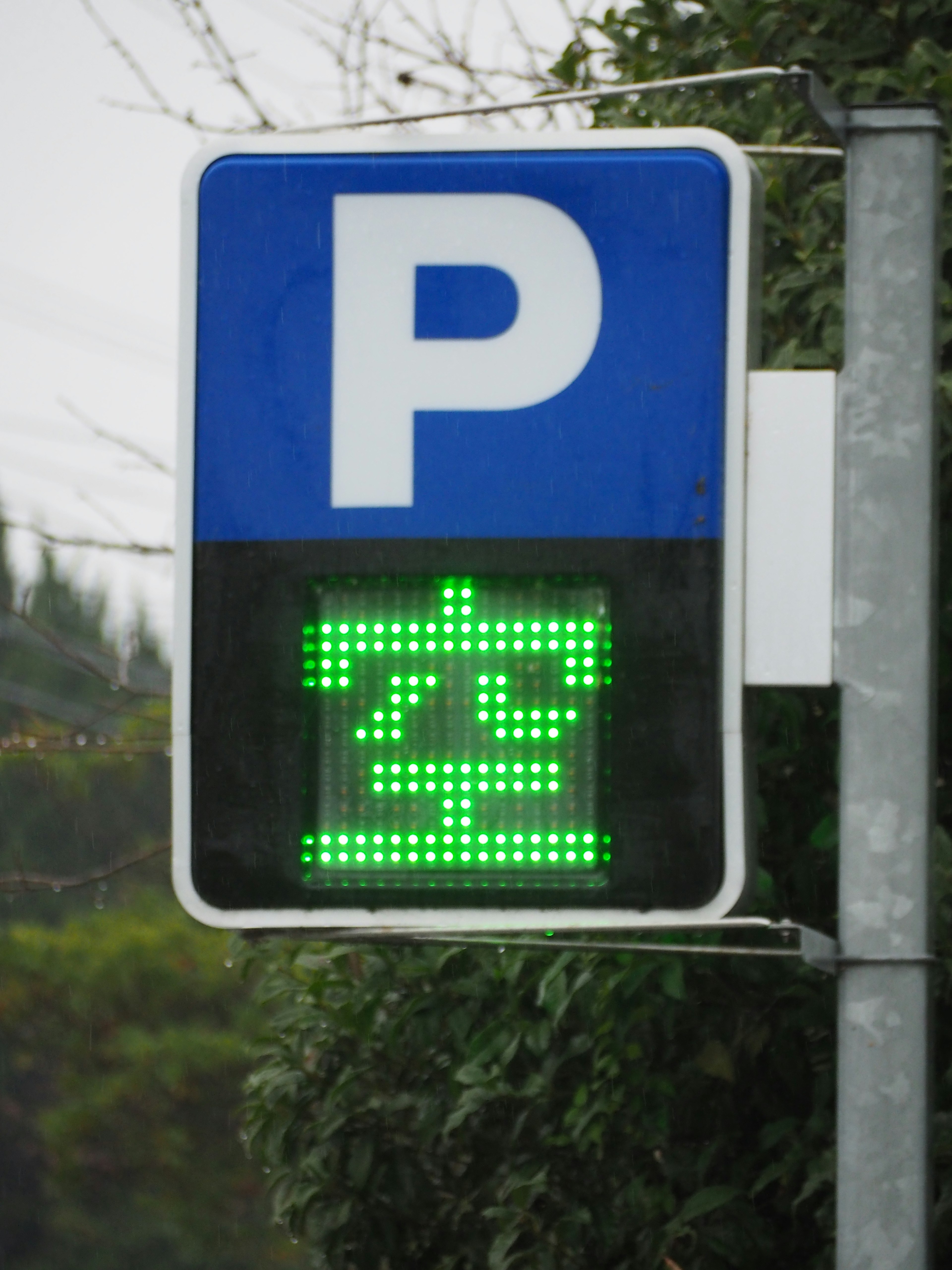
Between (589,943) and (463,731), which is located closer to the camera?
(463,731)

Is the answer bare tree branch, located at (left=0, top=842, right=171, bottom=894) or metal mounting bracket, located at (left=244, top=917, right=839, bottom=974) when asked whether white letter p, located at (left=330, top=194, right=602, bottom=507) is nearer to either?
metal mounting bracket, located at (left=244, top=917, right=839, bottom=974)

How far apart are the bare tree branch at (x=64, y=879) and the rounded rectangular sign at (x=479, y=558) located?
232cm

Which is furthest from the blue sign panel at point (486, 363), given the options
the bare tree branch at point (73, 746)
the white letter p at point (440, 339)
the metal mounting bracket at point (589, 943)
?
the bare tree branch at point (73, 746)

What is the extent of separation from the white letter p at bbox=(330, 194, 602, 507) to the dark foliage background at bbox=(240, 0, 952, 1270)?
116 cm

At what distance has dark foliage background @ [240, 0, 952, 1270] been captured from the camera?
334 cm

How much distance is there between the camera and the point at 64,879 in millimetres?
4695

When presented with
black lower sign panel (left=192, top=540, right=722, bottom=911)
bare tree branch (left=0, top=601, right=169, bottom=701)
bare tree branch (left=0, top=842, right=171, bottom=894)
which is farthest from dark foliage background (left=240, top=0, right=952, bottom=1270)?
bare tree branch (left=0, top=601, right=169, bottom=701)

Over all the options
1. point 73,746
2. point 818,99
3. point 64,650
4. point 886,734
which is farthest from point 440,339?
point 64,650

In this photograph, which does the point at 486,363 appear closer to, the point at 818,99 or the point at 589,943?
the point at 818,99

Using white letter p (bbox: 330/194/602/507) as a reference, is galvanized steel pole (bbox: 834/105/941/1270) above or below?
below

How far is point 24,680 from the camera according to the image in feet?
127

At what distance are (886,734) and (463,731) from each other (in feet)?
1.85

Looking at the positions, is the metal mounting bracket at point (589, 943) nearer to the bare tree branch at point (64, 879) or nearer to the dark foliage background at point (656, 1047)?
the dark foliage background at point (656, 1047)

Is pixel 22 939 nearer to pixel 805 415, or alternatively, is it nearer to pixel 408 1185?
pixel 408 1185
